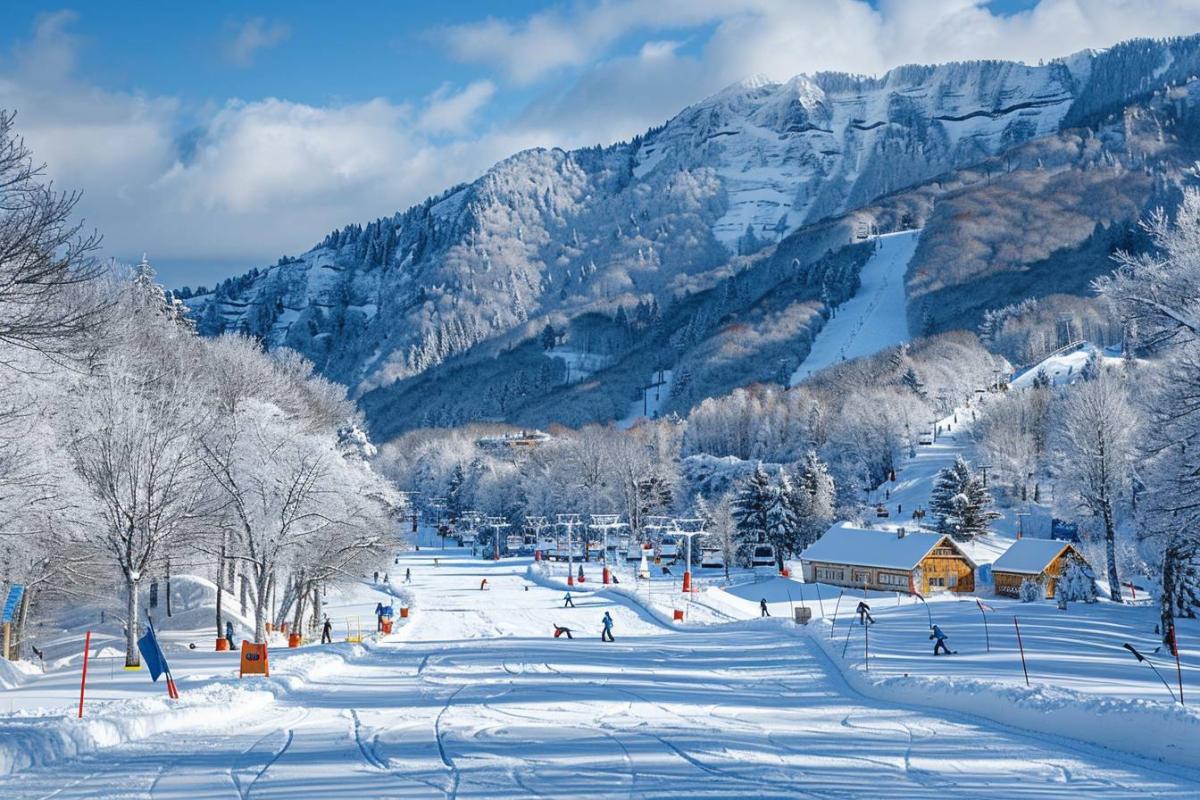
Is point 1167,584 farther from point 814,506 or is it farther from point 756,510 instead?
point 814,506

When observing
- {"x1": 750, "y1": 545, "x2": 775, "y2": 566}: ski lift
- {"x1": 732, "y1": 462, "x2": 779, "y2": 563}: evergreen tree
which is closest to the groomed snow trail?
{"x1": 732, "y1": 462, "x2": 779, "y2": 563}: evergreen tree

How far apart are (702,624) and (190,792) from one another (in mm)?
27399

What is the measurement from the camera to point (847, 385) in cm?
16025

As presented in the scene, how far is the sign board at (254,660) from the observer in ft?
69.4

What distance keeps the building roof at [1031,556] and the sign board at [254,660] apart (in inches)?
2020

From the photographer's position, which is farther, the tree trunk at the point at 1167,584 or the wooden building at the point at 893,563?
the wooden building at the point at 893,563

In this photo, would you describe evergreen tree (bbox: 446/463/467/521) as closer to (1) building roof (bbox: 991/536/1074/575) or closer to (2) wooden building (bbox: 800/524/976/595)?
(2) wooden building (bbox: 800/524/976/595)

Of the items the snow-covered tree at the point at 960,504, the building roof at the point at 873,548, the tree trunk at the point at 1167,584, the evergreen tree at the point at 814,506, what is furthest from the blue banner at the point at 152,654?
the evergreen tree at the point at 814,506

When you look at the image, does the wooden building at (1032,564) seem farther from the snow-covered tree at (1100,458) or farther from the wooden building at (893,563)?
the snow-covered tree at (1100,458)

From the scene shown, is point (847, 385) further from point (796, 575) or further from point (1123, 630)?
point (1123, 630)

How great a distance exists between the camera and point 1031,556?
60.8 m

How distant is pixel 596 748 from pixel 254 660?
1072 cm

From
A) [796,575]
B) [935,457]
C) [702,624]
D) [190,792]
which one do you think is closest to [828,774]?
[190,792]

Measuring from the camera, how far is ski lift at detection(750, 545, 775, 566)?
81500 millimetres
